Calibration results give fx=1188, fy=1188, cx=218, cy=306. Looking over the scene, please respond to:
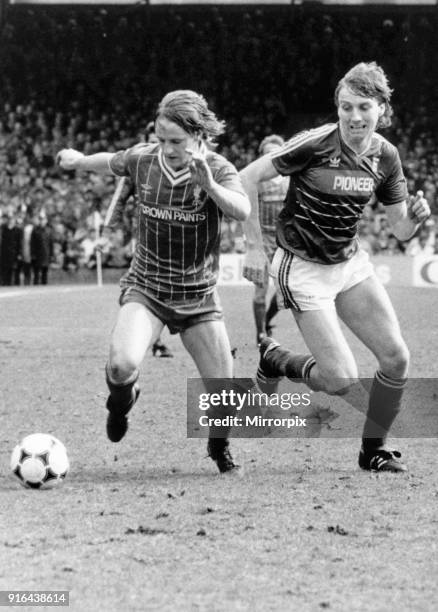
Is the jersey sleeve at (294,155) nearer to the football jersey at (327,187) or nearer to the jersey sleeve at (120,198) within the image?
the football jersey at (327,187)

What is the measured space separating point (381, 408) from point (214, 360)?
1.01 metres

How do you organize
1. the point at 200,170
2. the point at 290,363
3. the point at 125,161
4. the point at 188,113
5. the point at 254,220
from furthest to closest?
1. the point at 290,363
2. the point at 254,220
3. the point at 125,161
4. the point at 188,113
5. the point at 200,170

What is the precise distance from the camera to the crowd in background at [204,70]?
35.9 meters

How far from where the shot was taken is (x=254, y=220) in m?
7.13

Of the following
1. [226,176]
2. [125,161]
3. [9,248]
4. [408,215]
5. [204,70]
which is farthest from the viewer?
[204,70]

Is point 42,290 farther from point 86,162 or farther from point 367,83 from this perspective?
point 367,83

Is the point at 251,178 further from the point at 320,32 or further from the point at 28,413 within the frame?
the point at 320,32

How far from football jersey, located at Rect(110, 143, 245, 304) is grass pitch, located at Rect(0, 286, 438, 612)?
42.4 inches

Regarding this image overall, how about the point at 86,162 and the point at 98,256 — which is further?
Answer: the point at 98,256

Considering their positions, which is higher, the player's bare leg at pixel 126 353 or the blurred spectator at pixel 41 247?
the player's bare leg at pixel 126 353

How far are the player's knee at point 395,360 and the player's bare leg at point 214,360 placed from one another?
86 centimetres

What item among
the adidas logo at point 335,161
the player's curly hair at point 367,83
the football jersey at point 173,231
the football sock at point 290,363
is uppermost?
the player's curly hair at point 367,83

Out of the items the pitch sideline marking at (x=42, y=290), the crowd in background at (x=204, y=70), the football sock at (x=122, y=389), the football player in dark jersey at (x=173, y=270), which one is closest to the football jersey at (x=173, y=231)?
the football player in dark jersey at (x=173, y=270)

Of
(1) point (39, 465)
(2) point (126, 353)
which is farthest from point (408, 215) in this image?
(1) point (39, 465)
